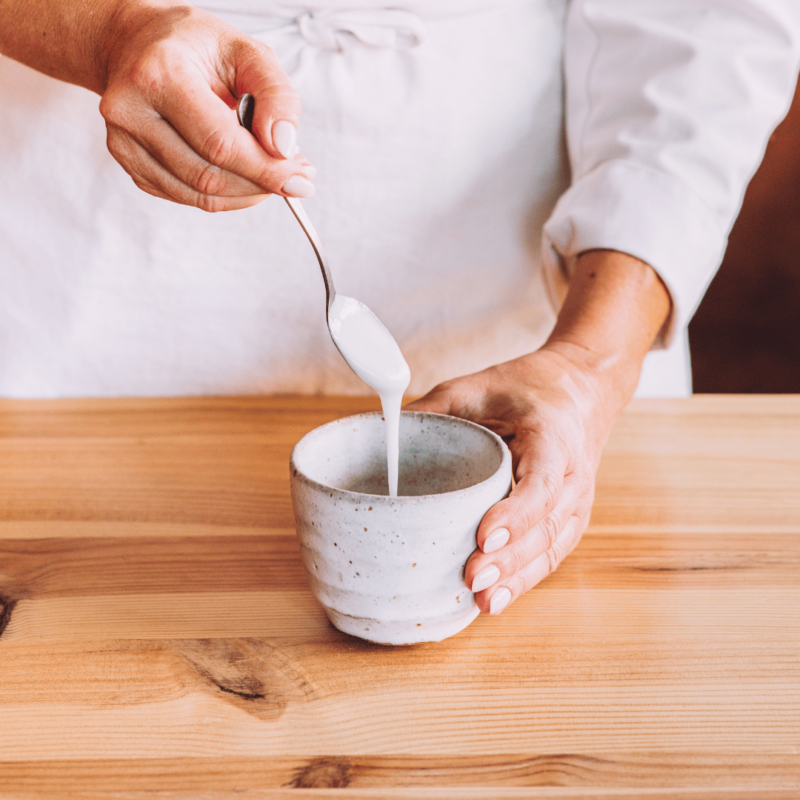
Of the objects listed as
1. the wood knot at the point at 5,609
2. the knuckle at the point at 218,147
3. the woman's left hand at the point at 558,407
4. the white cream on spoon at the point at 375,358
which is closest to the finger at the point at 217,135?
the knuckle at the point at 218,147

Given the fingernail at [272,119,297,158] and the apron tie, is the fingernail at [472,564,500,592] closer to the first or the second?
the fingernail at [272,119,297,158]

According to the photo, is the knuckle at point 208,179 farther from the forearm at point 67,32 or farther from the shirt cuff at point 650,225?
the shirt cuff at point 650,225

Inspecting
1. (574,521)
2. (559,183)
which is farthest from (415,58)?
(574,521)

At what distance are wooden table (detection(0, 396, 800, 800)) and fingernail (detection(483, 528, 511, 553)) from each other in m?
0.07

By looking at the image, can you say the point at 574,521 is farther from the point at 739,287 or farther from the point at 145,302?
the point at 739,287

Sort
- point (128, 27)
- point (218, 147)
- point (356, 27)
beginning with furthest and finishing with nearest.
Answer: point (356, 27) → point (128, 27) → point (218, 147)

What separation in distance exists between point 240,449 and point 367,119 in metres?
0.41

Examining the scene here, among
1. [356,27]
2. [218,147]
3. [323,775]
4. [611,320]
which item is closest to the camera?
[323,775]

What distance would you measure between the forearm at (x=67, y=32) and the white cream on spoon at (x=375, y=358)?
0.27 m

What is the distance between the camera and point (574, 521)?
0.61 m

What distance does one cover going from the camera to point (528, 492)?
528 millimetres

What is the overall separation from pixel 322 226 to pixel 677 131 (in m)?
0.41

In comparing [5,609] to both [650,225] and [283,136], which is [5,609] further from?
[650,225]

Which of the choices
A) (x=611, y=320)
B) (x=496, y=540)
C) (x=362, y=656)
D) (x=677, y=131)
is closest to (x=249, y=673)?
(x=362, y=656)
